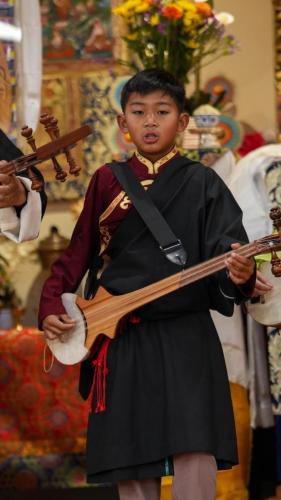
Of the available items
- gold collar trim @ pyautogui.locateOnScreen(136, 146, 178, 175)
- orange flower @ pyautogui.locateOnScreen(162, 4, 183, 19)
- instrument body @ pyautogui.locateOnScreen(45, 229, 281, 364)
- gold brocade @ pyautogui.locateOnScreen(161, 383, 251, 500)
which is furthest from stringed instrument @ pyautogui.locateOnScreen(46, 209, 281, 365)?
orange flower @ pyautogui.locateOnScreen(162, 4, 183, 19)

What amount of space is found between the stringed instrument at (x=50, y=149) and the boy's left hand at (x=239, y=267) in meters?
0.45

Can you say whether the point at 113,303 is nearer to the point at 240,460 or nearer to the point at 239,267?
the point at 239,267

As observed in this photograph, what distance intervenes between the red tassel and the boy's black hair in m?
0.69

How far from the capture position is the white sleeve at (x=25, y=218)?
9.27 feet

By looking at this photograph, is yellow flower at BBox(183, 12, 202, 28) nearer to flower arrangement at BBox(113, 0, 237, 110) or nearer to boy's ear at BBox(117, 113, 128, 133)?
flower arrangement at BBox(113, 0, 237, 110)

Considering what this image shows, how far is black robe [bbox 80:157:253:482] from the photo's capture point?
105 inches

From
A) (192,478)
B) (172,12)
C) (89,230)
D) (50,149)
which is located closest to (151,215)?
(89,230)

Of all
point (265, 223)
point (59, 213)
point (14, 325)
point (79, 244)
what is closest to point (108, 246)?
point (79, 244)

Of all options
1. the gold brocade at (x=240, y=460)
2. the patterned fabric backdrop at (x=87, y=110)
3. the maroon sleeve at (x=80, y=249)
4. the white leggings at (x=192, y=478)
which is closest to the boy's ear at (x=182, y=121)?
the maroon sleeve at (x=80, y=249)

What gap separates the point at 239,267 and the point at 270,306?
0.39m

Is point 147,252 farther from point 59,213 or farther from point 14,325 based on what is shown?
point 59,213

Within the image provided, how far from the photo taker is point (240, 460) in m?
4.10

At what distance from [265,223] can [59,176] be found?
1.53 metres

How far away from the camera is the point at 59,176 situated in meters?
2.58
